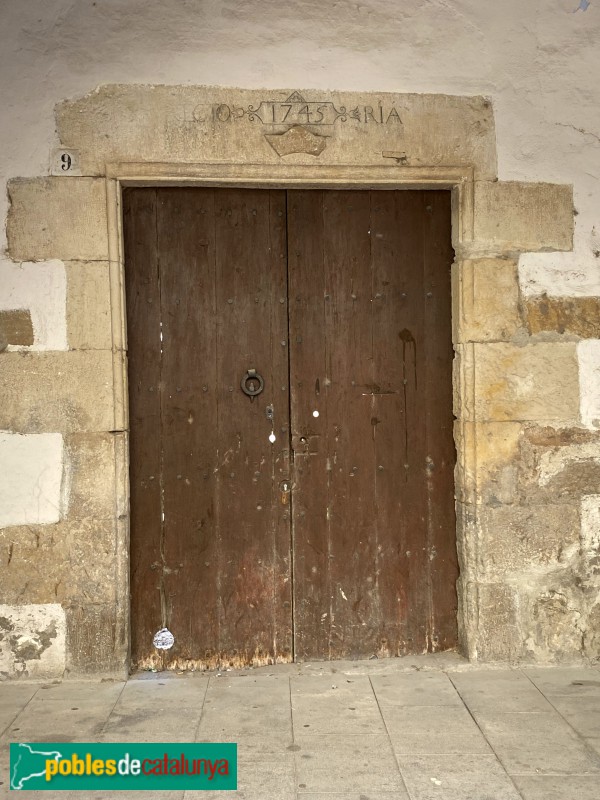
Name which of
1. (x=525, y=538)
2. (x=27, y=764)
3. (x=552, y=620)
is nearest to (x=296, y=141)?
(x=525, y=538)

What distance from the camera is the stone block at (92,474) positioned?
337 cm

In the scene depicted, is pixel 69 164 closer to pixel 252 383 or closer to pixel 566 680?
pixel 252 383

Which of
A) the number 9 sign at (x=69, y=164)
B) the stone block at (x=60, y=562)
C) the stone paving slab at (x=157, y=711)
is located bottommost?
the stone paving slab at (x=157, y=711)

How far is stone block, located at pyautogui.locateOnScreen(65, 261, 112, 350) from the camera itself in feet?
11.0

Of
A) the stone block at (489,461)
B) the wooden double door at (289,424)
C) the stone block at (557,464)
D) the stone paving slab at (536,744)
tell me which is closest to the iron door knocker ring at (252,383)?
the wooden double door at (289,424)

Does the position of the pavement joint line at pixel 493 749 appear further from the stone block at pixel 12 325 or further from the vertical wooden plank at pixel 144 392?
the stone block at pixel 12 325

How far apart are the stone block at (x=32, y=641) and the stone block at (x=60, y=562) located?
44mm

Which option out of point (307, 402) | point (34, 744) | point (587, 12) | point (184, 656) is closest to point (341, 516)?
point (307, 402)

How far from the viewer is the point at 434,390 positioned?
3.66 m

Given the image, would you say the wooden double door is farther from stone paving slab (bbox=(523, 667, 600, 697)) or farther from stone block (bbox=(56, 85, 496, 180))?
stone paving slab (bbox=(523, 667, 600, 697))

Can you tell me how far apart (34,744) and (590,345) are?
2644mm

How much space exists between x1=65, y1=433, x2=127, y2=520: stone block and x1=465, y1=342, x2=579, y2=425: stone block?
151cm

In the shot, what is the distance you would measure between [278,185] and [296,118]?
0.92ft

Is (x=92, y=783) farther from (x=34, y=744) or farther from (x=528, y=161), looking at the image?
(x=528, y=161)
